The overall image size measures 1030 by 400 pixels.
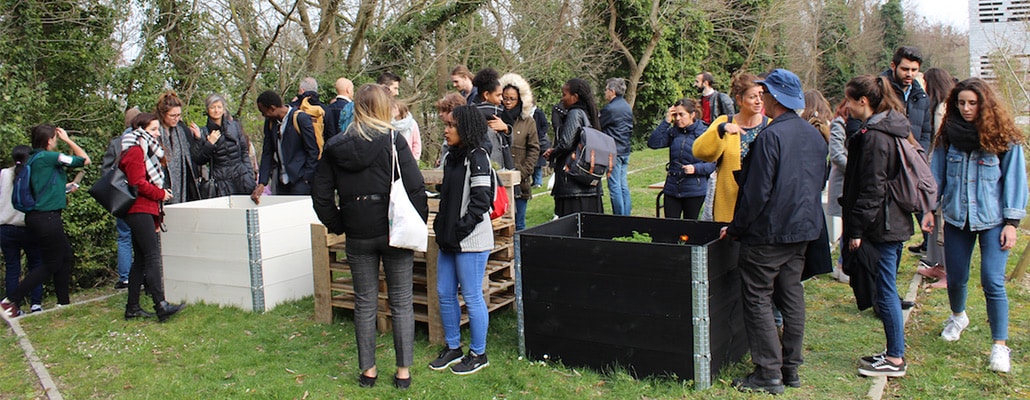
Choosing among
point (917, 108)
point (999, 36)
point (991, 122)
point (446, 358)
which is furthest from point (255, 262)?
point (999, 36)

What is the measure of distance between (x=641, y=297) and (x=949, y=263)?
2162 millimetres

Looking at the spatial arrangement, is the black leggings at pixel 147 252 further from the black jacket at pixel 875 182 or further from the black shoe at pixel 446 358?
the black jacket at pixel 875 182

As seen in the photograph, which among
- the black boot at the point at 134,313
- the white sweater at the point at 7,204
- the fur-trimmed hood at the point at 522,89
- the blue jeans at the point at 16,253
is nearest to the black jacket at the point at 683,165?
the fur-trimmed hood at the point at 522,89

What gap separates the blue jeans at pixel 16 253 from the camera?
659cm

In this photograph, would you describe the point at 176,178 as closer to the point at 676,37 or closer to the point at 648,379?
the point at 648,379

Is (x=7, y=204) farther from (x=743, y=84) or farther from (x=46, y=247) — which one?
(x=743, y=84)

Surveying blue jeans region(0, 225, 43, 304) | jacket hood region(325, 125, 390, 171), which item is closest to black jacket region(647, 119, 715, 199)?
jacket hood region(325, 125, 390, 171)

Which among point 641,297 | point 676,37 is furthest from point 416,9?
point 676,37

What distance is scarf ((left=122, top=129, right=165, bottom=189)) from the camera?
5.95 m

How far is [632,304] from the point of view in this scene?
4277mm

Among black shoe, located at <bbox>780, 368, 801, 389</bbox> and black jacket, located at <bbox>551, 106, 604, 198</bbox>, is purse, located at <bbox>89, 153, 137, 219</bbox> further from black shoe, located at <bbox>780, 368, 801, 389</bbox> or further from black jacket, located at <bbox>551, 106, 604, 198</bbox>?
black shoe, located at <bbox>780, 368, 801, 389</bbox>

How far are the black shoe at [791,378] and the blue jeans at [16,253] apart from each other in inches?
238

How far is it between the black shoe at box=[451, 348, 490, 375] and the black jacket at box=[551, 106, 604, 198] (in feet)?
6.45

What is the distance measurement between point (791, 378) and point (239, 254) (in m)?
4.28
